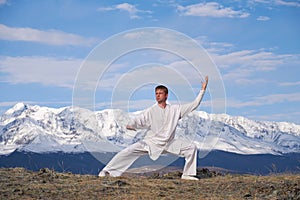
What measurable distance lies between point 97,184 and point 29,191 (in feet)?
5.52

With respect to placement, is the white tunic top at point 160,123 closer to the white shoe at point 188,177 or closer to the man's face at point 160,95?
the man's face at point 160,95

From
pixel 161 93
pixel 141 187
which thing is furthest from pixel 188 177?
pixel 161 93

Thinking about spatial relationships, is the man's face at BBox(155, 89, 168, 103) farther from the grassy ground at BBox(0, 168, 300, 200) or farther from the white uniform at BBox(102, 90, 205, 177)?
the grassy ground at BBox(0, 168, 300, 200)

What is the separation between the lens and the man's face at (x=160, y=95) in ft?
49.8

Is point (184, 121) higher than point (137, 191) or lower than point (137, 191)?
higher

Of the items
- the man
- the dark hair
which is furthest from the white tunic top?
the dark hair

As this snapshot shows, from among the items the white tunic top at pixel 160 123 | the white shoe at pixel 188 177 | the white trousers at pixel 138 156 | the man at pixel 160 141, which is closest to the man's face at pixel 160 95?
the man at pixel 160 141

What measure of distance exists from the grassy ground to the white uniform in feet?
1.56

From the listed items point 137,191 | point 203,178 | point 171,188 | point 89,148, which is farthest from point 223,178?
point 89,148

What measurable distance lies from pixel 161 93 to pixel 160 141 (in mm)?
1305

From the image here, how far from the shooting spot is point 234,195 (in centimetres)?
1245

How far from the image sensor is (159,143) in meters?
15.0

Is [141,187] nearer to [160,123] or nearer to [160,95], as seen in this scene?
[160,123]

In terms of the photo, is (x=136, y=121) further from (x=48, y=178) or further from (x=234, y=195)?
(x=234, y=195)
